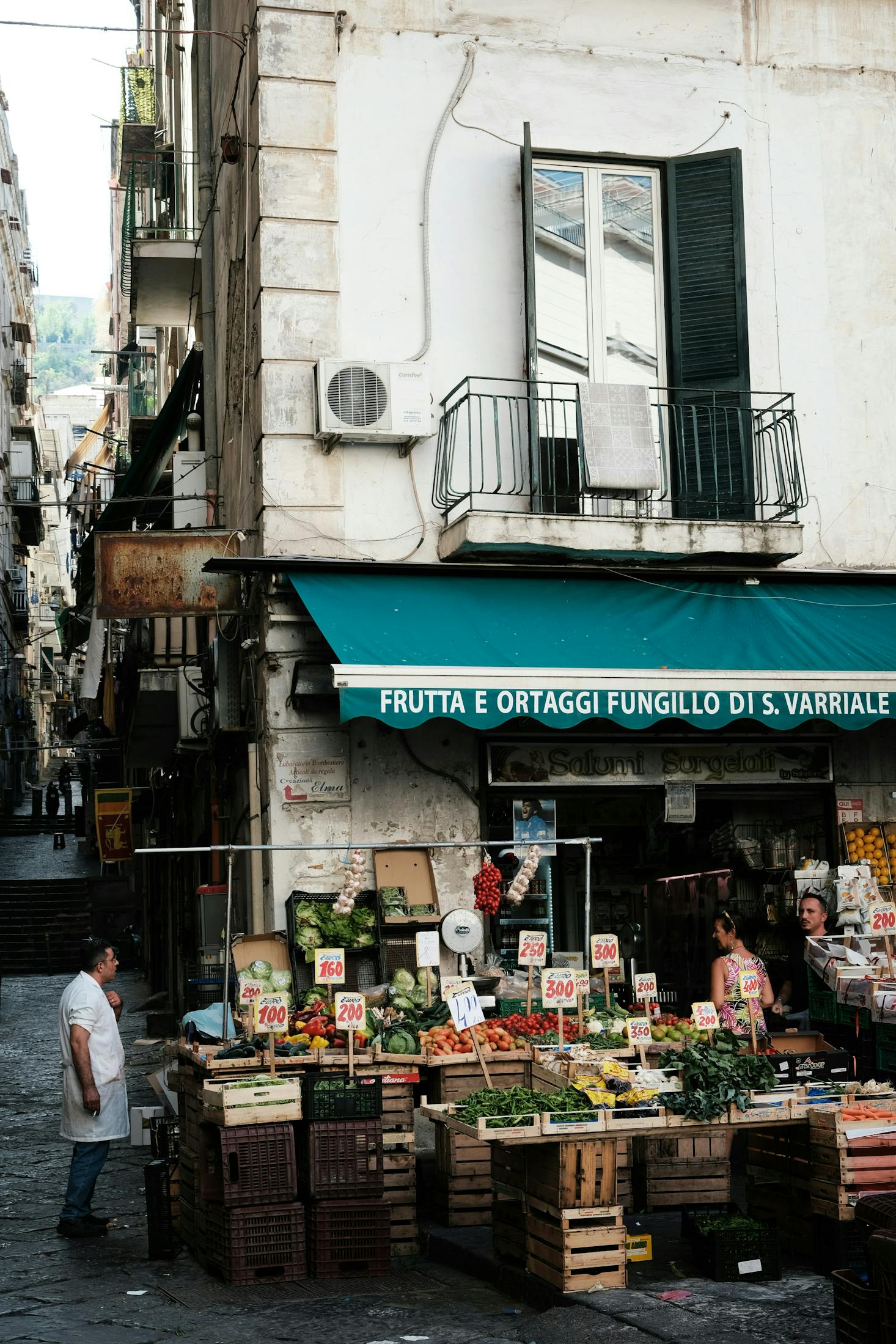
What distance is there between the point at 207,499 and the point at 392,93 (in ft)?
16.5

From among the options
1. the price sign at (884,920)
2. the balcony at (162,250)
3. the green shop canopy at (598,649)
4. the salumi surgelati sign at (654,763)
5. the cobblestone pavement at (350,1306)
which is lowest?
the cobblestone pavement at (350,1306)

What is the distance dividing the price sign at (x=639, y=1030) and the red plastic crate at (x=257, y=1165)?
238 centimetres

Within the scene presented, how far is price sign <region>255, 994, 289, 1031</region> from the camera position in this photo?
29.4ft

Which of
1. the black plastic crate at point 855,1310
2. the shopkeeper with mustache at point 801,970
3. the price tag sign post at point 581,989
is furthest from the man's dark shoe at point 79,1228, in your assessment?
the black plastic crate at point 855,1310

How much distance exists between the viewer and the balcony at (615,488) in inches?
461

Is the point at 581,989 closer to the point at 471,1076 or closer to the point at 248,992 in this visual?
the point at 471,1076

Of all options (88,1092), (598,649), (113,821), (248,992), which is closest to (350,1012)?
(248,992)

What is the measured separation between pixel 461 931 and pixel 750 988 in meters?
2.34

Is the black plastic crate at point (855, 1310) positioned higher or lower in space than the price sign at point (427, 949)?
lower

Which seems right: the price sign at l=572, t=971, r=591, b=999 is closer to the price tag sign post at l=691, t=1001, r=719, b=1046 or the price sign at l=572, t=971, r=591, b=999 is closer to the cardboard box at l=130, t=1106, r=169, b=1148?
the price tag sign post at l=691, t=1001, r=719, b=1046

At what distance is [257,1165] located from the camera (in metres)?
7.94

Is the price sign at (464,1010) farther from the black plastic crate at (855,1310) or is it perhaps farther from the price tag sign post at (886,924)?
the price tag sign post at (886,924)

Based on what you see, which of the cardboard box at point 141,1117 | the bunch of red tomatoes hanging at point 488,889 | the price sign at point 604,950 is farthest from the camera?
the bunch of red tomatoes hanging at point 488,889

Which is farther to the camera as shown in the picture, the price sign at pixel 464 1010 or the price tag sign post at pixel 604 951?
the price tag sign post at pixel 604 951
